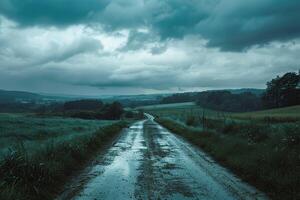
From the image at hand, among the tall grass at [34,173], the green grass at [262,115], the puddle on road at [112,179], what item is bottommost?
the green grass at [262,115]

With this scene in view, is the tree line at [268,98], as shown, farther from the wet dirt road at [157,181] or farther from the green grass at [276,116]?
the wet dirt road at [157,181]

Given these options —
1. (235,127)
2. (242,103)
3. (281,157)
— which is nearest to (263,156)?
(281,157)

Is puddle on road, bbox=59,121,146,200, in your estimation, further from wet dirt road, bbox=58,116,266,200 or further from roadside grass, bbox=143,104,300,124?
roadside grass, bbox=143,104,300,124

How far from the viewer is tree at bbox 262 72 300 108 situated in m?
89.6

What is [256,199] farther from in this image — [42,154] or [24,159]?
[42,154]

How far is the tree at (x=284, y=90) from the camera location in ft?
294

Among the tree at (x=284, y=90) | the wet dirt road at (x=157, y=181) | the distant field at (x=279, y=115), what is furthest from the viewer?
the tree at (x=284, y=90)

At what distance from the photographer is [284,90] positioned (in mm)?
92812

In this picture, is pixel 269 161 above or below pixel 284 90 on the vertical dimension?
below

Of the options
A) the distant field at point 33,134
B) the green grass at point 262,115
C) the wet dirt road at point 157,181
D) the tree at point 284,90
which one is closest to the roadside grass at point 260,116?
the green grass at point 262,115

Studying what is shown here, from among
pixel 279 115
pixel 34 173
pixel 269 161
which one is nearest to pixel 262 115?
pixel 279 115

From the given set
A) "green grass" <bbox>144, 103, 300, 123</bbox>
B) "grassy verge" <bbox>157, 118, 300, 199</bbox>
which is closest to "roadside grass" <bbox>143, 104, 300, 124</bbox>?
"green grass" <bbox>144, 103, 300, 123</bbox>

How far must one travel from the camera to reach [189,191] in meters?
8.50

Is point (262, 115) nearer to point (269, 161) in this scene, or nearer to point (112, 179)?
point (269, 161)
